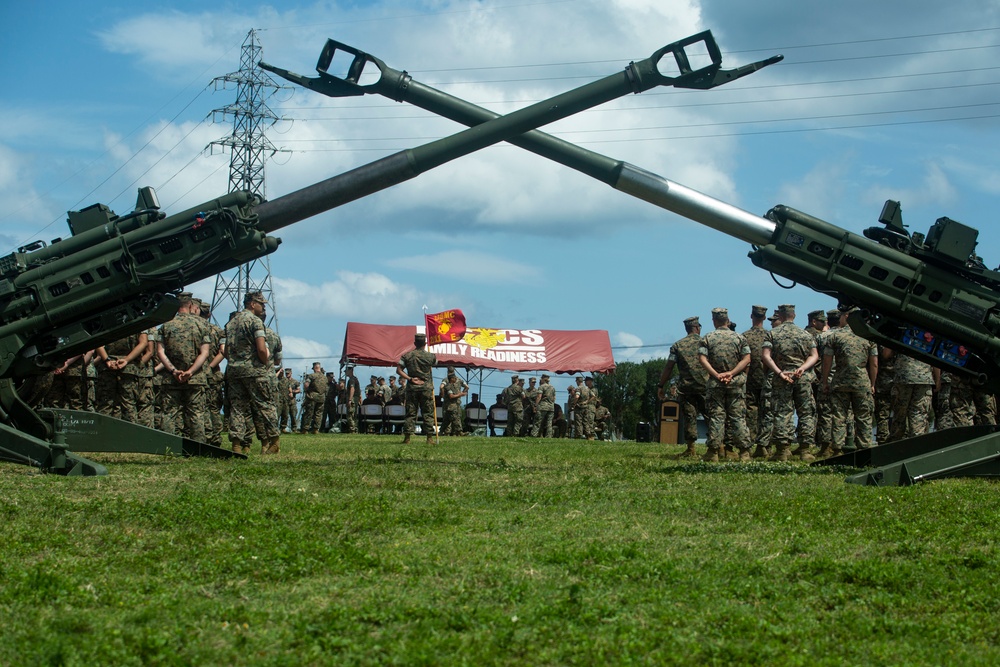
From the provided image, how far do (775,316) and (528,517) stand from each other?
36.6 feet

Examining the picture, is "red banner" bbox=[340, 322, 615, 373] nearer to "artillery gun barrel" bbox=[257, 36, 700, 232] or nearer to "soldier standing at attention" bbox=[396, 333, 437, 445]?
"soldier standing at attention" bbox=[396, 333, 437, 445]

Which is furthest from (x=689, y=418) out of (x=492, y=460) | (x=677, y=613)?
(x=677, y=613)

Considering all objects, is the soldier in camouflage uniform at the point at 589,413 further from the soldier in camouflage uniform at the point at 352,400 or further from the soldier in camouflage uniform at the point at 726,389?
the soldier in camouflage uniform at the point at 726,389

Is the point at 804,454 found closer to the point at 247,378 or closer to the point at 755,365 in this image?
the point at 755,365

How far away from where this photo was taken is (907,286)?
1122cm

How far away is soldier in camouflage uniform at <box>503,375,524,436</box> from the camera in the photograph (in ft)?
120

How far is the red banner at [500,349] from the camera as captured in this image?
35.0 metres

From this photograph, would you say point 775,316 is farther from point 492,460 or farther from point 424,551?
point 424,551

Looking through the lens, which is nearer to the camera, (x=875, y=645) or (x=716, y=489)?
(x=875, y=645)

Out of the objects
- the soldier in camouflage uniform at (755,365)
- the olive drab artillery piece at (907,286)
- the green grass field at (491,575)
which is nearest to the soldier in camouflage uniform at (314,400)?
the soldier in camouflage uniform at (755,365)

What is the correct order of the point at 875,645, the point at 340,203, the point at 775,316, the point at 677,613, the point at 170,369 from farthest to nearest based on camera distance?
the point at 775,316
the point at 170,369
the point at 340,203
the point at 677,613
the point at 875,645

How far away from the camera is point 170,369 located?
1431cm

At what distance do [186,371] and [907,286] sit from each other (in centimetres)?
906

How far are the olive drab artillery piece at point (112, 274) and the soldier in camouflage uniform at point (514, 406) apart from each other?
24.7 metres
